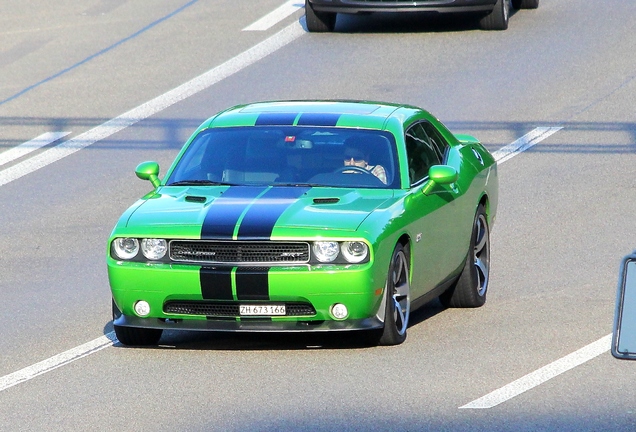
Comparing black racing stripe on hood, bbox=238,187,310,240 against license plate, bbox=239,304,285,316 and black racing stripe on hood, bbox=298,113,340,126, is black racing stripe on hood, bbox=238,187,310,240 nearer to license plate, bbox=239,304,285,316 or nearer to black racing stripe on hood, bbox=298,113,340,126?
license plate, bbox=239,304,285,316

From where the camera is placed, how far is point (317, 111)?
10.6 meters

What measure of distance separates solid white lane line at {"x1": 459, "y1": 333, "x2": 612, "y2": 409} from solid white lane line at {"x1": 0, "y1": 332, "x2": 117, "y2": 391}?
8.71 feet

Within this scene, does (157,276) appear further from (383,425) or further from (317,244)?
(383,425)

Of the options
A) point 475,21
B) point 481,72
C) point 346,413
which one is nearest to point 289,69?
point 481,72

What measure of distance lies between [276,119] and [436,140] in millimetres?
1352

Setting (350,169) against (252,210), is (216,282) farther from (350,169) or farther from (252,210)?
(350,169)

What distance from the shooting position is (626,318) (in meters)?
4.82

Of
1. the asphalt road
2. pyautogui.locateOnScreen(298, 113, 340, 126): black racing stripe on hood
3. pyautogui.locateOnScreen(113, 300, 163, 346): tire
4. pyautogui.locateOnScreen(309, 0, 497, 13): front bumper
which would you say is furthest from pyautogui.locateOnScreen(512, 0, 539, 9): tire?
pyautogui.locateOnScreen(113, 300, 163, 346): tire

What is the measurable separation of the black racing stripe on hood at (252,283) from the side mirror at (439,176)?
5.09 feet

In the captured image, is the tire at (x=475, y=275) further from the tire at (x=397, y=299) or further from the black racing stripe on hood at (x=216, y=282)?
the black racing stripe on hood at (x=216, y=282)

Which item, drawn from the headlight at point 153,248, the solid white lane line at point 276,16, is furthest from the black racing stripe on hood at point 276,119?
the solid white lane line at point 276,16

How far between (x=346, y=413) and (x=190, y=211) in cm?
217

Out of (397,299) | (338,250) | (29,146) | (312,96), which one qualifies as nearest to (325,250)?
(338,250)

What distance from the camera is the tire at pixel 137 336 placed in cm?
961
